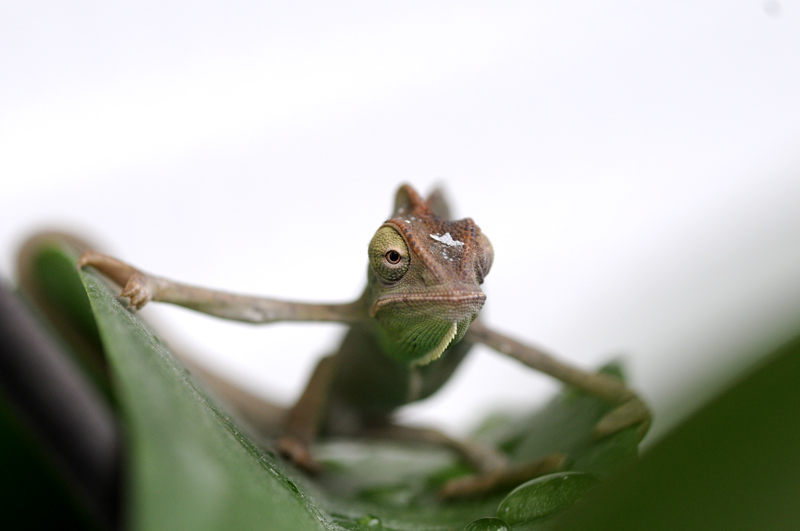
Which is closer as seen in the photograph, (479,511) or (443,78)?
(479,511)

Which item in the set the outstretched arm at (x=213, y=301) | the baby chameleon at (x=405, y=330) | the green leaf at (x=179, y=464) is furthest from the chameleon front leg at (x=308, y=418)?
the green leaf at (x=179, y=464)

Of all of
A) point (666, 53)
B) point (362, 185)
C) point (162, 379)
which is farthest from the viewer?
point (362, 185)

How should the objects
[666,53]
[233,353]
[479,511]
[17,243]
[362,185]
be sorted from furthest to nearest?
[233,353] < [362,185] < [666,53] < [17,243] < [479,511]

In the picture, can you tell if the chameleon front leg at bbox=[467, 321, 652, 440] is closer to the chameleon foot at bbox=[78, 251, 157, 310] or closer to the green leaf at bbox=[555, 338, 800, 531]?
the green leaf at bbox=[555, 338, 800, 531]

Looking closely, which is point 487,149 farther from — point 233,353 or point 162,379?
point 162,379

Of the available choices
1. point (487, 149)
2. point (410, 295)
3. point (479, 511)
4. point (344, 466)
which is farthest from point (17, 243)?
point (487, 149)

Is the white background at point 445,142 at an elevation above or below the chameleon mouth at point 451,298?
above

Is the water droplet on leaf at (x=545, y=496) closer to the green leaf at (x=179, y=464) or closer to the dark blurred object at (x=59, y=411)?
the green leaf at (x=179, y=464)

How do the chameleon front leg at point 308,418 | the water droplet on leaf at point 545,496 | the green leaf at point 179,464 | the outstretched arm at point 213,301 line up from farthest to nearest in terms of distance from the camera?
1. the chameleon front leg at point 308,418
2. the outstretched arm at point 213,301
3. the water droplet on leaf at point 545,496
4. the green leaf at point 179,464
